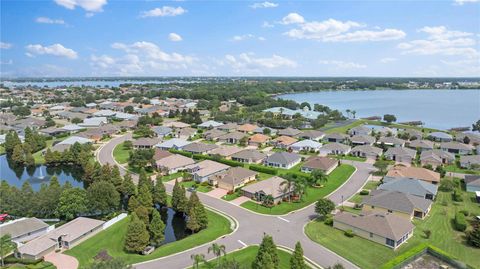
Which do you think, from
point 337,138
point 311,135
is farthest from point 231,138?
point 337,138

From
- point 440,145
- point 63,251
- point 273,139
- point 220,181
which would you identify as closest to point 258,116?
point 273,139

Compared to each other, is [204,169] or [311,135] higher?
[311,135]

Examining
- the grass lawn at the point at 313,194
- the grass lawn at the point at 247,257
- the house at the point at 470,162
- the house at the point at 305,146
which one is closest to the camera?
the grass lawn at the point at 247,257

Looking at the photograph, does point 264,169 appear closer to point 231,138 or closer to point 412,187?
point 412,187

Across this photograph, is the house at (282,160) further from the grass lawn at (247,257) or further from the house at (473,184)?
the grass lawn at (247,257)

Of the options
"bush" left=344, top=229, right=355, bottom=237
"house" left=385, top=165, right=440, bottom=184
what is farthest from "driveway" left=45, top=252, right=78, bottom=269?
"house" left=385, top=165, right=440, bottom=184

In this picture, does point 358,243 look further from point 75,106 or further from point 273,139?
point 75,106

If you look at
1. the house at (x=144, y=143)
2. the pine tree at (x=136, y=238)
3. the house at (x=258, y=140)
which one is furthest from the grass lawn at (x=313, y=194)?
the house at (x=144, y=143)
